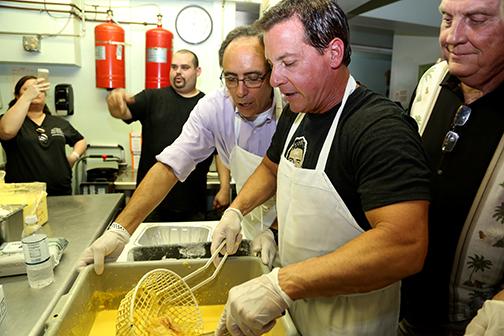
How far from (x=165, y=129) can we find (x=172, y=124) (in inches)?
2.9

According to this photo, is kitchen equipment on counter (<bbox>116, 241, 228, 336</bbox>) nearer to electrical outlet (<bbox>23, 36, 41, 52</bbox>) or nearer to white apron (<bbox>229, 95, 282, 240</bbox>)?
white apron (<bbox>229, 95, 282, 240</bbox>)

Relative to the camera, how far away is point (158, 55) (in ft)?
11.2

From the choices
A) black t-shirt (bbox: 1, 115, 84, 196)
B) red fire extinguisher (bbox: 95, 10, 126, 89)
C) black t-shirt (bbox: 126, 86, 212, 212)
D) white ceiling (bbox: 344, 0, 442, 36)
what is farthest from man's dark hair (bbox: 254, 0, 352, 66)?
red fire extinguisher (bbox: 95, 10, 126, 89)

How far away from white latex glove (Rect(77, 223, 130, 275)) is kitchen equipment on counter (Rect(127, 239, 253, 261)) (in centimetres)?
5

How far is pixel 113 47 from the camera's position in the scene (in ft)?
10.9

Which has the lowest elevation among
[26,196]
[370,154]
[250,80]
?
[26,196]

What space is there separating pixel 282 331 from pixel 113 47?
3321mm

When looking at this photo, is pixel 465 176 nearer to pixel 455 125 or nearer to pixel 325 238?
pixel 455 125

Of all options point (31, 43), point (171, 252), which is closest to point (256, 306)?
point (171, 252)

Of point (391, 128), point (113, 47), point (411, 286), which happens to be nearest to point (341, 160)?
point (391, 128)

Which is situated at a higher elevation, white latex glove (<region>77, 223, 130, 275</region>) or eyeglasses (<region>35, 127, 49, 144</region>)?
eyeglasses (<region>35, 127, 49, 144</region>)

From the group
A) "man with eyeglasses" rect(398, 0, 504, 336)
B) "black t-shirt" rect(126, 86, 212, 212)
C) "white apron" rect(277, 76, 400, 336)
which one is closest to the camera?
"white apron" rect(277, 76, 400, 336)

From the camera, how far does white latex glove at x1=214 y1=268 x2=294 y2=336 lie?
30.3 inches

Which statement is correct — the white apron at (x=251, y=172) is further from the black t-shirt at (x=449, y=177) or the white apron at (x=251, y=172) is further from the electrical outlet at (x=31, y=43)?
the electrical outlet at (x=31, y=43)
